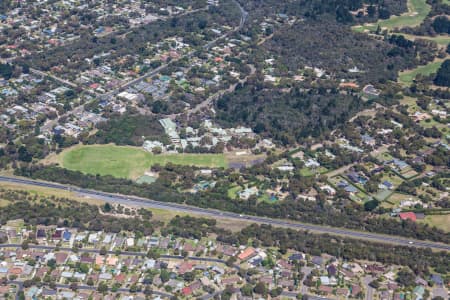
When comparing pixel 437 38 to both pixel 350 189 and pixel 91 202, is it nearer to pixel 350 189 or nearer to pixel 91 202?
pixel 350 189

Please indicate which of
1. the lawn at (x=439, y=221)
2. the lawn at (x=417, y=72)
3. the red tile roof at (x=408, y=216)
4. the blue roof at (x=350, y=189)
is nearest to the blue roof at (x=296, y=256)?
the red tile roof at (x=408, y=216)

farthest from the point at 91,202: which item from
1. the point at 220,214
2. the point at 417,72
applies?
the point at 417,72

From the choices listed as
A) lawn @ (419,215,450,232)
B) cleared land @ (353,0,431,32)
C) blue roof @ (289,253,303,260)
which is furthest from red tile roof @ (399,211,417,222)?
cleared land @ (353,0,431,32)

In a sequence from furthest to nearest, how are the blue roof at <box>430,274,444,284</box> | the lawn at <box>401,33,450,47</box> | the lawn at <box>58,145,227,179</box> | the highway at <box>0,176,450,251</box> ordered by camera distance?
the lawn at <box>401,33,450,47</box> → the lawn at <box>58,145,227,179</box> → the highway at <box>0,176,450,251</box> → the blue roof at <box>430,274,444,284</box>

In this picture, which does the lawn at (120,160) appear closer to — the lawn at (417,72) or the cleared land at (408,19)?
the lawn at (417,72)

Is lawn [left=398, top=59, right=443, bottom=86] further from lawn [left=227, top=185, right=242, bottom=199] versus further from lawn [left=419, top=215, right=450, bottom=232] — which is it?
lawn [left=227, top=185, right=242, bottom=199]

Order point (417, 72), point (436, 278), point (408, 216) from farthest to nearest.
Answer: point (417, 72) → point (408, 216) → point (436, 278)
